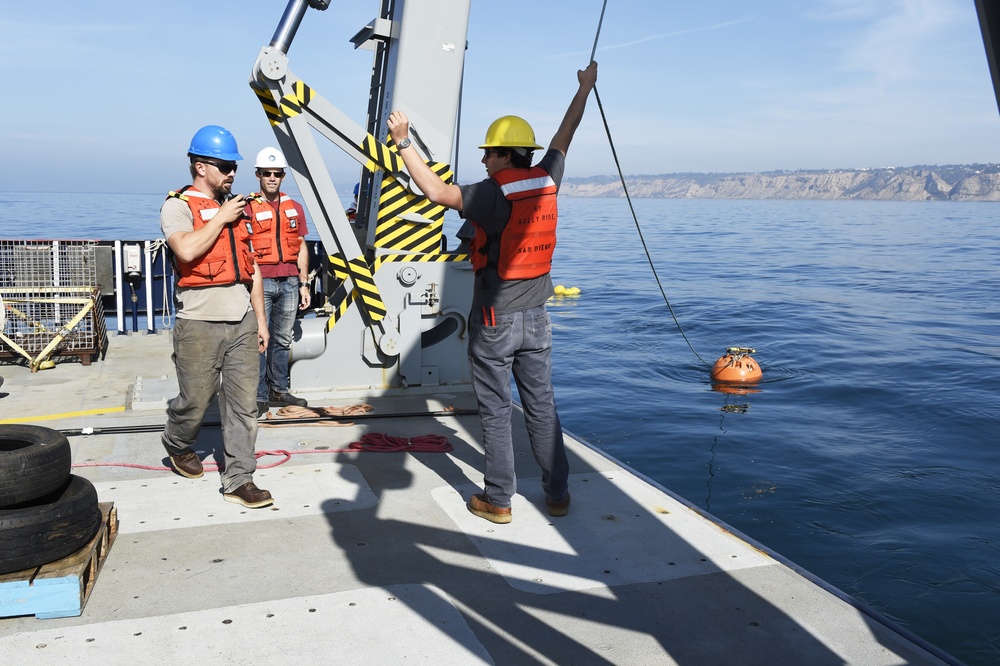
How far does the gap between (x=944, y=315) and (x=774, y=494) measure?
619 inches

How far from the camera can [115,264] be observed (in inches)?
398

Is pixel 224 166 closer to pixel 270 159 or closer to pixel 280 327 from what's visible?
pixel 270 159

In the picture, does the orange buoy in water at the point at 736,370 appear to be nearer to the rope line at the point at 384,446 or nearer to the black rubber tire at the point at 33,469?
the rope line at the point at 384,446

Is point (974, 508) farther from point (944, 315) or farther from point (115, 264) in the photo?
point (944, 315)

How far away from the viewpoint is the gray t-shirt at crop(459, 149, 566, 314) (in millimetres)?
4316

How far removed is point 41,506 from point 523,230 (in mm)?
2552

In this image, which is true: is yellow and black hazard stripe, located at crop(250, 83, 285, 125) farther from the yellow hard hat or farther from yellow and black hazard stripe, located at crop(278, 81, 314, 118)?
the yellow hard hat

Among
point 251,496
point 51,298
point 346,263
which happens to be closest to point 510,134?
point 251,496

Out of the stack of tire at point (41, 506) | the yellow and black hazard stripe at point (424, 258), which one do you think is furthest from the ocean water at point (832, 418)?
the stack of tire at point (41, 506)

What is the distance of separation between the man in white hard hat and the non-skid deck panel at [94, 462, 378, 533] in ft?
5.03

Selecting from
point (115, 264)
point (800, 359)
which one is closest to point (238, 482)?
point (115, 264)

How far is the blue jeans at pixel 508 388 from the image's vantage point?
4523 millimetres

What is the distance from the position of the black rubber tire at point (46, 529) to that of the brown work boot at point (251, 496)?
3.28 feet

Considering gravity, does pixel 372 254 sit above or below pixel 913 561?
above
